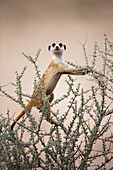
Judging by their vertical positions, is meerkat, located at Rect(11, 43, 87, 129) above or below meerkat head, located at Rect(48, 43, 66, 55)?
below

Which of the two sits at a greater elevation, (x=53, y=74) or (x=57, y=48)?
(x=57, y=48)

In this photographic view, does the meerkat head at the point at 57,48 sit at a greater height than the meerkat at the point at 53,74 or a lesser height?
greater

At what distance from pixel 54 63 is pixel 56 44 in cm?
8

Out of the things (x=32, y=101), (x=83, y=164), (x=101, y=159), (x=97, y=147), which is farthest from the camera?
(x=97, y=147)

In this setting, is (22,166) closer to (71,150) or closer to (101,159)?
(71,150)

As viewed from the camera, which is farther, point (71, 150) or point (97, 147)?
point (97, 147)

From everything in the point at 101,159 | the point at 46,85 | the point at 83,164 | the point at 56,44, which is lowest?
the point at 83,164

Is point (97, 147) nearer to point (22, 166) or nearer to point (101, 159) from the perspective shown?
point (101, 159)

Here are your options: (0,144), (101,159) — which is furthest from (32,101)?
(101,159)

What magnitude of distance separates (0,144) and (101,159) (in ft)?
2.17

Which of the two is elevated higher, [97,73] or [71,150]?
[97,73]

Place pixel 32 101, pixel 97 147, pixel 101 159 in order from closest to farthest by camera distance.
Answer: pixel 32 101, pixel 101 159, pixel 97 147

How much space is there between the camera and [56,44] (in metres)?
1.01

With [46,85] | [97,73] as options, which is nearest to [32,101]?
[46,85]
